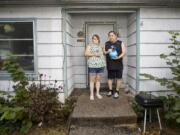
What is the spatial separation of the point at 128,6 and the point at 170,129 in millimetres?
2644

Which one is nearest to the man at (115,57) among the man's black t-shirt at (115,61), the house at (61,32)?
the man's black t-shirt at (115,61)

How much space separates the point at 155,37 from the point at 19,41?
3037 millimetres

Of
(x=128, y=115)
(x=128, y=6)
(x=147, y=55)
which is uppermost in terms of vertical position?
(x=128, y=6)

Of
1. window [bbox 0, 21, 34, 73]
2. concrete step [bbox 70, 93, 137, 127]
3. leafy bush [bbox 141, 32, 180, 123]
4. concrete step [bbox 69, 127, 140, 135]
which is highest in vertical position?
window [bbox 0, 21, 34, 73]

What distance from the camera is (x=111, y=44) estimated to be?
4348 mm

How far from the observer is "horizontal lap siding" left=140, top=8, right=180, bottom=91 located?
14.0 feet

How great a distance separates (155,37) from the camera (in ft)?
14.2

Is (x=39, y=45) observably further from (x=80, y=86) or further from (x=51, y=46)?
(x=80, y=86)

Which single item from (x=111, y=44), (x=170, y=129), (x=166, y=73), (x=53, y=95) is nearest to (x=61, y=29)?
(x=111, y=44)

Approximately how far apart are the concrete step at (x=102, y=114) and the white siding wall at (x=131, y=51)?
35.3 inches

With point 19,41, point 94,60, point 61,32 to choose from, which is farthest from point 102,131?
point 19,41

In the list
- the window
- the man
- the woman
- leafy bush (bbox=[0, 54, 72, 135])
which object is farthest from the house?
leafy bush (bbox=[0, 54, 72, 135])

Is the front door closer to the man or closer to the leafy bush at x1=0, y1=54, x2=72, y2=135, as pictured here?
the man

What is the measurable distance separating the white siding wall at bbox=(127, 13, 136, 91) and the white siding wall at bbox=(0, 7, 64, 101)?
170cm
